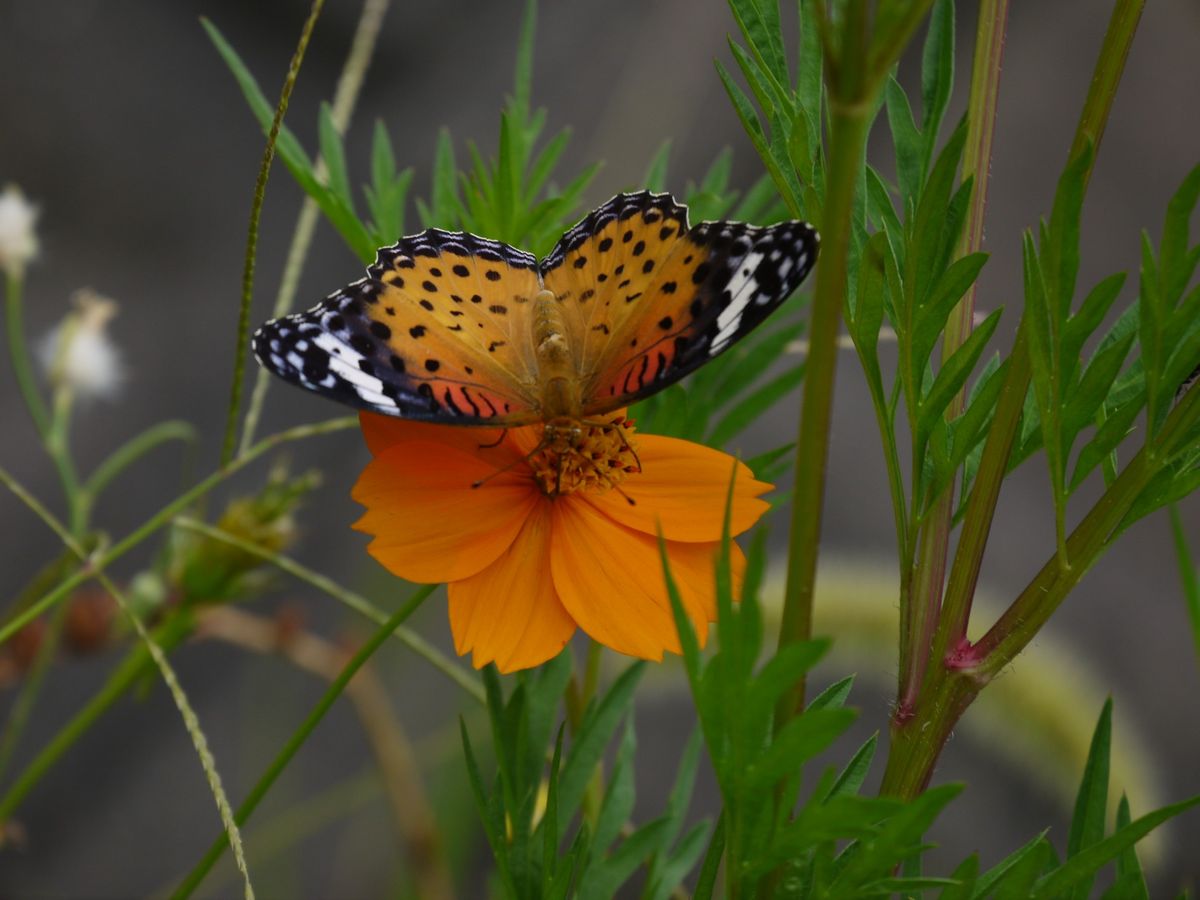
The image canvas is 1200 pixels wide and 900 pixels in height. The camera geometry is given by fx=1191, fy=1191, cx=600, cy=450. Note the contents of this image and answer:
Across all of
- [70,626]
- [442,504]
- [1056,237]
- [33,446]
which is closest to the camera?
[1056,237]

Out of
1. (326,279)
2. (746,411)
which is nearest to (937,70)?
(746,411)

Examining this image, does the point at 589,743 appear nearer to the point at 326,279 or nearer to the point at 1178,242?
the point at 1178,242

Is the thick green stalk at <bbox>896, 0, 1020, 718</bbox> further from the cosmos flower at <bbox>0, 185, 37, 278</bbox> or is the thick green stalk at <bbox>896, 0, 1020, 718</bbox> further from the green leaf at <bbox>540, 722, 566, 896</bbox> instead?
the cosmos flower at <bbox>0, 185, 37, 278</bbox>

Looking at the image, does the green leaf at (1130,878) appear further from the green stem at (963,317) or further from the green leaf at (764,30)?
the green leaf at (764,30)

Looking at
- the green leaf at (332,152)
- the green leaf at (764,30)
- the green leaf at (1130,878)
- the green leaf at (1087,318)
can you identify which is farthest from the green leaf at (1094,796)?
the green leaf at (332,152)

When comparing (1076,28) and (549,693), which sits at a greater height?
(1076,28)

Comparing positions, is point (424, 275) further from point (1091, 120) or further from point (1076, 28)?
point (1076, 28)

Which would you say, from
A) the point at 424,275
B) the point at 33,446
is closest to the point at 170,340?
the point at 33,446
